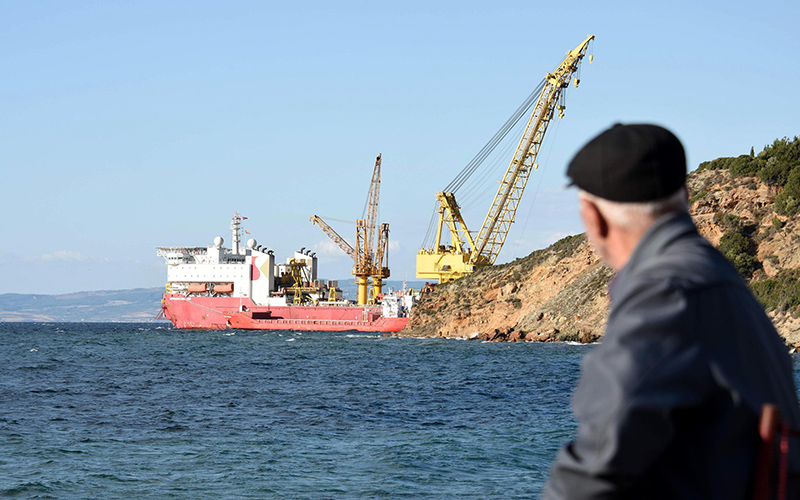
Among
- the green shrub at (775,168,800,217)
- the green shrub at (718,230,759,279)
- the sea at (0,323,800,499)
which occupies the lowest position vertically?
the sea at (0,323,800,499)

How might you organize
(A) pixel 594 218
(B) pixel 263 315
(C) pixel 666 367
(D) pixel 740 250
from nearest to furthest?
(C) pixel 666 367, (A) pixel 594 218, (D) pixel 740 250, (B) pixel 263 315

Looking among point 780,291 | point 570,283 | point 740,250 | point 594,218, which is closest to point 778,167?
point 740,250

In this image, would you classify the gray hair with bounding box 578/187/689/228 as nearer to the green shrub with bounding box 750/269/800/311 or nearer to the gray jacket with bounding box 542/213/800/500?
the gray jacket with bounding box 542/213/800/500

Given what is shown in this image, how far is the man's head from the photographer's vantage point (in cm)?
153

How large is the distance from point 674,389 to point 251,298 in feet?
283

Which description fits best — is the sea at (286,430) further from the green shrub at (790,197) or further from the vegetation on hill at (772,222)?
the green shrub at (790,197)

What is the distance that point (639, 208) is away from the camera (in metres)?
1.58

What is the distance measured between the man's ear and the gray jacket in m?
0.16

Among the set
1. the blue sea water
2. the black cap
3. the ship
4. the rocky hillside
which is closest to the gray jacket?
the black cap

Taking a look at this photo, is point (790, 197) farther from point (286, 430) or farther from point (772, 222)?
point (286, 430)

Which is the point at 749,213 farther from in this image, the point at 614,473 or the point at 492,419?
the point at 614,473

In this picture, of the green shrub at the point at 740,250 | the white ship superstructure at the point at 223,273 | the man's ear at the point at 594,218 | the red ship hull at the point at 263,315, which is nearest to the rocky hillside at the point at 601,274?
the green shrub at the point at 740,250

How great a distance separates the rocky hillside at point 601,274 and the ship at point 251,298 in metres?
11.1

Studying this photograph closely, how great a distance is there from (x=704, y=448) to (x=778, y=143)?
64.9 meters
